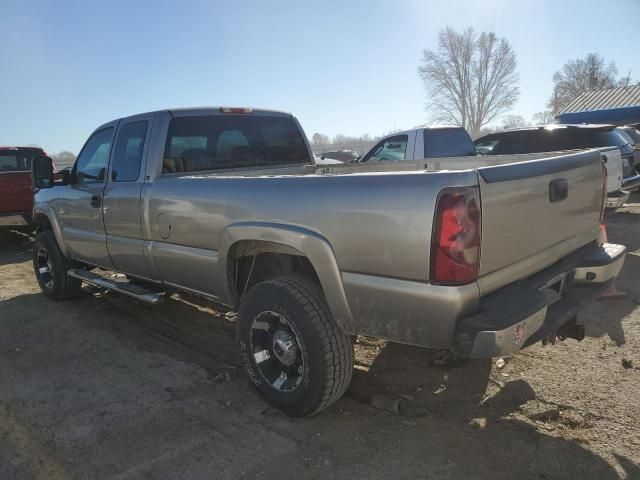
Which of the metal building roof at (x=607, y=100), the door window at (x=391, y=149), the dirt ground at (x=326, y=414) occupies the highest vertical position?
the metal building roof at (x=607, y=100)

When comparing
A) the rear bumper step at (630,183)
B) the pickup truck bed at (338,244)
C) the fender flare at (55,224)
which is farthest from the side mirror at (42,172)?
the rear bumper step at (630,183)

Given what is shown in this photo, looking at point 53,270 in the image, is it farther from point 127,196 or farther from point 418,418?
point 418,418

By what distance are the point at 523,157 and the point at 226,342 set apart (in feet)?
9.45

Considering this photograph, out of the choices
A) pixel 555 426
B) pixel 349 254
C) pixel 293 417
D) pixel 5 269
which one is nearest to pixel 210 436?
pixel 293 417

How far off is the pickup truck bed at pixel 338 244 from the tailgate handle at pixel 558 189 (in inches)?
0.5

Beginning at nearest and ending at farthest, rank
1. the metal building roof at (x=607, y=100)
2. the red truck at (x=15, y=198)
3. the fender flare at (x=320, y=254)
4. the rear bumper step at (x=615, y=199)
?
the fender flare at (x=320, y=254)
the rear bumper step at (x=615, y=199)
the red truck at (x=15, y=198)
the metal building roof at (x=607, y=100)

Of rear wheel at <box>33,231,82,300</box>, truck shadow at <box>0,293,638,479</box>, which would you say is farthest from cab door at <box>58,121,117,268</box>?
truck shadow at <box>0,293,638,479</box>

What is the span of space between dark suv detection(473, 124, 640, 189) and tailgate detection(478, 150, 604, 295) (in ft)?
18.3

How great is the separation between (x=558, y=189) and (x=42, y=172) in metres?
5.15

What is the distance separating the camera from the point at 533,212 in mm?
2498

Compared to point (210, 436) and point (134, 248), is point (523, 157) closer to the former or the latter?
point (210, 436)

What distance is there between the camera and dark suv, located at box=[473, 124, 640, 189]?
316 inches

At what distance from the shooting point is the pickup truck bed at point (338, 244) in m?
2.19

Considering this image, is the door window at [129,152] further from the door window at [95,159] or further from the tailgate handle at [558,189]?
the tailgate handle at [558,189]
